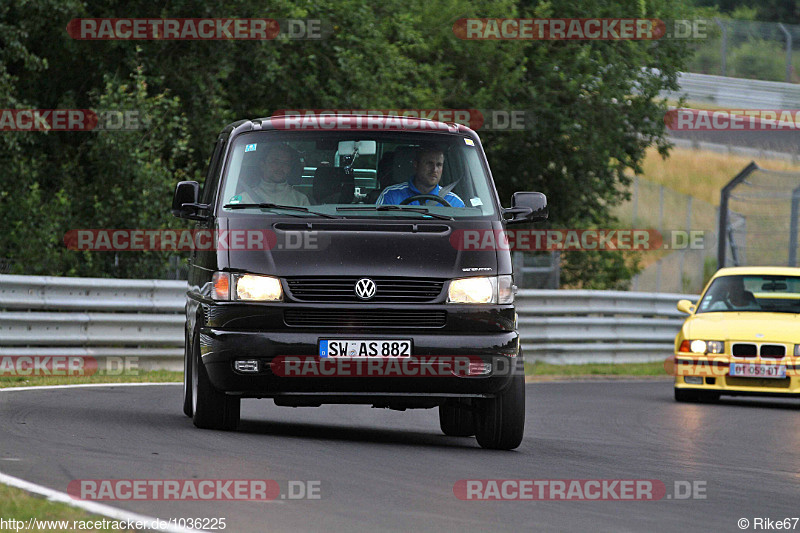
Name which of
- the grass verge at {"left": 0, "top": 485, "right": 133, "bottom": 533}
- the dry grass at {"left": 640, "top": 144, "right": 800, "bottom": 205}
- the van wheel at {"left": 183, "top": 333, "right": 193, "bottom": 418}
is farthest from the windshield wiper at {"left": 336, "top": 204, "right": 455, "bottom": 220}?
the dry grass at {"left": 640, "top": 144, "right": 800, "bottom": 205}

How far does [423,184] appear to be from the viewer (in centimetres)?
1038

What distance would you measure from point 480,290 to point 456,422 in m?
1.80

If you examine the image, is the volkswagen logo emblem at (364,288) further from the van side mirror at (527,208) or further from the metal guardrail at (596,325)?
the metal guardrail at (596,325)

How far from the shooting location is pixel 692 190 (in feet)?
159

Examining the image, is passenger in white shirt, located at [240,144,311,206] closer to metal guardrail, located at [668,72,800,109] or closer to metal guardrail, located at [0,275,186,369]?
metal guardrail, located at [0,275,186,369]

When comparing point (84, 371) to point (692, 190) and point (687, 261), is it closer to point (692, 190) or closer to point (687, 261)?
point (687, 261)

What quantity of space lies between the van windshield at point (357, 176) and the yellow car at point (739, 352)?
6603 mm

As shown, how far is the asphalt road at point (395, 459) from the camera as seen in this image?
6.86 meters

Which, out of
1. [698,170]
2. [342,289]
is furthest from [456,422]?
[698,170]

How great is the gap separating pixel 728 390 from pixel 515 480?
863 centimetres

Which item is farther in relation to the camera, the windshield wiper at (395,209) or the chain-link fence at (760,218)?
the chain-link fence at (760,218)

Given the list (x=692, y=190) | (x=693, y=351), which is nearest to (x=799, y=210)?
(x=693, y=351)

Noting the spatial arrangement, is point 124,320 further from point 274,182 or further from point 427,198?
point 427,198

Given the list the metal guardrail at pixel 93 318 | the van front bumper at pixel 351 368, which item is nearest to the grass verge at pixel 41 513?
the van front bumper at pixel 351 368
